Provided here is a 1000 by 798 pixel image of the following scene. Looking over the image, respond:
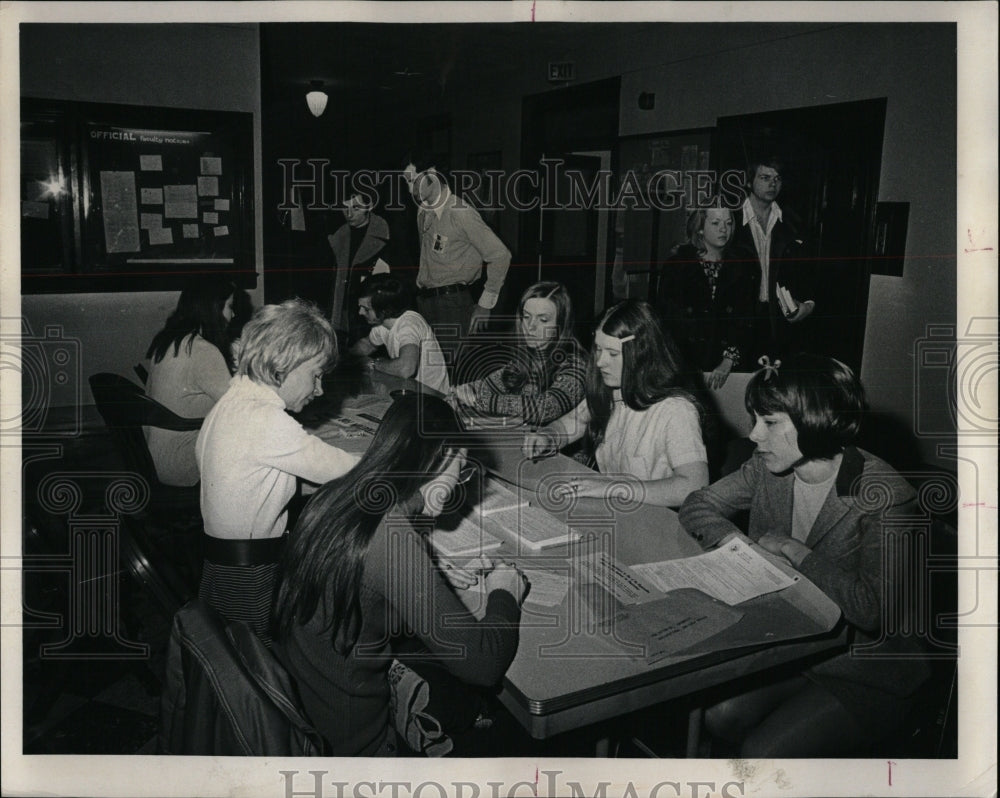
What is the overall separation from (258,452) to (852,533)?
1.44 m

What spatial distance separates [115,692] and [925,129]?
239 centimetres

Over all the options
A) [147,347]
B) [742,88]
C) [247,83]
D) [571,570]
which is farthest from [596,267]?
[147,347]

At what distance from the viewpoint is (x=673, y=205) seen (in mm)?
2344

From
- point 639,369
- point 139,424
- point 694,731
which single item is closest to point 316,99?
point 139,424

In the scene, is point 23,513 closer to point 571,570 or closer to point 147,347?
point 147,347

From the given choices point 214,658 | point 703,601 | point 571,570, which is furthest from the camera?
point 571,570

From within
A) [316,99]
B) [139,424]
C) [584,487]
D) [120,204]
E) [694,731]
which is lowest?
[694,731]

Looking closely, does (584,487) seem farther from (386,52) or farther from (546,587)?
(386,52)

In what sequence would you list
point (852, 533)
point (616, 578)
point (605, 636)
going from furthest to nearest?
point (852, 533) → point (616, 578) → point (605, 636)

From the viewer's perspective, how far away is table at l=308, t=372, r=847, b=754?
1.94 metres

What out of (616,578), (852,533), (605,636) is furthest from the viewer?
(852,533)

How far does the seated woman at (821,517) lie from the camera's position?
7.59ft

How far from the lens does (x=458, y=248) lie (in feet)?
7.80

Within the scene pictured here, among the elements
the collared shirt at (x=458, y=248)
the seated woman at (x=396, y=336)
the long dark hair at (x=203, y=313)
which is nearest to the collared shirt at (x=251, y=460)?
the long dark hair at (x=203, y=313)
